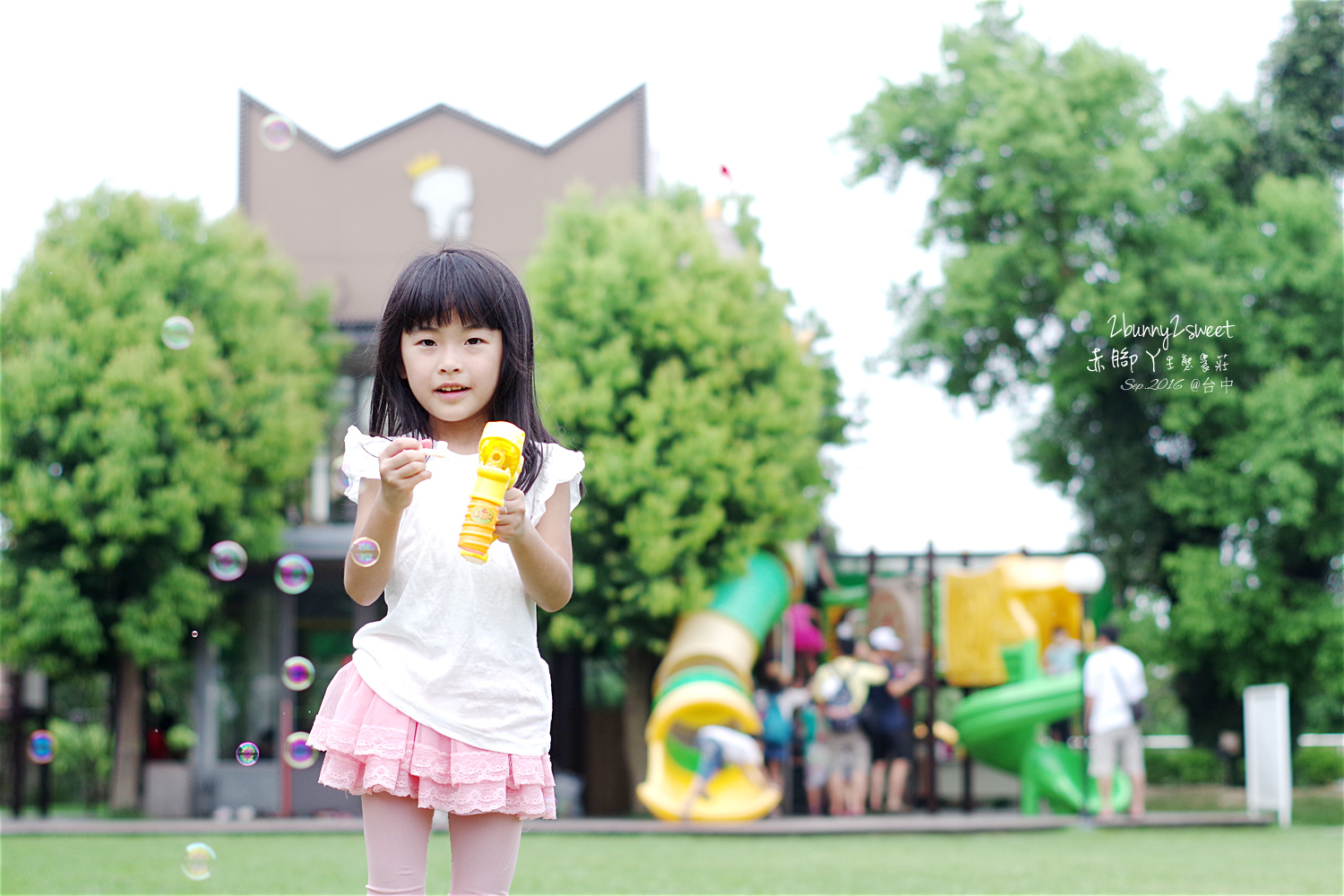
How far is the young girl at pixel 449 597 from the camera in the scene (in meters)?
2.49

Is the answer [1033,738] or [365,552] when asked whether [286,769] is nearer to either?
[1033,738]

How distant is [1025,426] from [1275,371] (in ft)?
17.8

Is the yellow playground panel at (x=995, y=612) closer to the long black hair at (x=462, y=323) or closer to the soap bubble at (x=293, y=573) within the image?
the soap bubble at (x=293, y=573)

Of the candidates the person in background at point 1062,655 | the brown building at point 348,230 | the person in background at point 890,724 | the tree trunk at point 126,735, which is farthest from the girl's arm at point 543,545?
the tree trunk at point 126,735

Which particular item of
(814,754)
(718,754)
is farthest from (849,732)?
(718,754)

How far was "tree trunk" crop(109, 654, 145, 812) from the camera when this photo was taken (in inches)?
677

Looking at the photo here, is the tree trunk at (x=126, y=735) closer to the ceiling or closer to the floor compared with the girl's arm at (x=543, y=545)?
closer to the floor

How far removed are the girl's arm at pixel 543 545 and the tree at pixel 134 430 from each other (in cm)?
1404

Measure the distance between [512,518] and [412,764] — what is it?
48 centimetres

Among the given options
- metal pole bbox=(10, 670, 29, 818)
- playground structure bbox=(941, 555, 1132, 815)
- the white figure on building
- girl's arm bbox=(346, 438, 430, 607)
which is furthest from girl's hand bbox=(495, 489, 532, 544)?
the white figure on building

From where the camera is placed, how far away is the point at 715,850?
10.0m

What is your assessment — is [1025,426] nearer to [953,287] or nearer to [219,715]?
[953,287]

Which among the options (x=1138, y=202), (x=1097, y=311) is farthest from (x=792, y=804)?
(x=1138, y=202)

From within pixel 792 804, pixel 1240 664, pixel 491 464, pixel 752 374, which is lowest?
pixel 792 804
